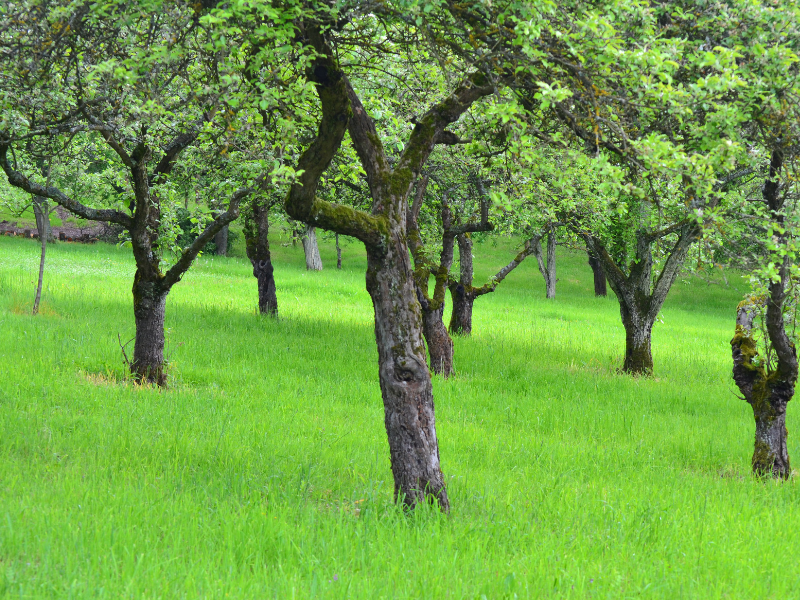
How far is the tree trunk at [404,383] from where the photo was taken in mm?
6758

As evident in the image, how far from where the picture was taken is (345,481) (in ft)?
25.2

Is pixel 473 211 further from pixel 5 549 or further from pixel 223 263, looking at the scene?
pixel 223 263

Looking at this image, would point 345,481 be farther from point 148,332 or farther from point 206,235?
point 148,332

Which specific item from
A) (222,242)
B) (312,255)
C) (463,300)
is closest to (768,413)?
(463,300)

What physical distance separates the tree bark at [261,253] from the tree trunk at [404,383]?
13.6 m

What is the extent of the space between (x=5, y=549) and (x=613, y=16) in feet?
21.3

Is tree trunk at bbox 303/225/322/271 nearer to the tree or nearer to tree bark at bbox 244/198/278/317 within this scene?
tree bark at bbox 244/198/278/317

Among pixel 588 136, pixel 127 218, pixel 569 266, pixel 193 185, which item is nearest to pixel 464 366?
pixel 193 185

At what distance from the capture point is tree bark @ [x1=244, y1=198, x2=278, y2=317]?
2036cm

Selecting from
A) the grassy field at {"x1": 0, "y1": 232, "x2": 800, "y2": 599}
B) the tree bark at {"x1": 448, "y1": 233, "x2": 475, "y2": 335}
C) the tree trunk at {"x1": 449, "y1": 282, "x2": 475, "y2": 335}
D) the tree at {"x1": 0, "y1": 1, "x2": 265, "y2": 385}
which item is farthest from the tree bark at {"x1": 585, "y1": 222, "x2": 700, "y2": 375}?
the tree at {"x1": 0, "y1": 1, "x2": 265, "y2": 385}

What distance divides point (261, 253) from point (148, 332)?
9.11 metres

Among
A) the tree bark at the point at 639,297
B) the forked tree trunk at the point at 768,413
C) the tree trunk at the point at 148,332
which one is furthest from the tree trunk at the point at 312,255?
the forked tree trunk at the point at 768,413

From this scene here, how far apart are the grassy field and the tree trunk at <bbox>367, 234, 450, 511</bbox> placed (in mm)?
377

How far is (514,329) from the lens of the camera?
80.1 feet
